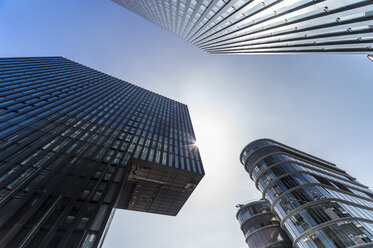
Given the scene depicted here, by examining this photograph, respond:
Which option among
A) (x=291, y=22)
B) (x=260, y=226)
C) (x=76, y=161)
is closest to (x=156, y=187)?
(x=76, y=161)

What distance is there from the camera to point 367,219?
32938 millimetres

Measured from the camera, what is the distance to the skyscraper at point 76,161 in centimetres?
1655

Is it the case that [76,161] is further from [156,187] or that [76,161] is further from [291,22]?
[291,22]

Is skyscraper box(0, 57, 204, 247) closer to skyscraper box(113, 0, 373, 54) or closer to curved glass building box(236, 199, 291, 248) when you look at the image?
skyscraper box(113, 0, 373, 54)

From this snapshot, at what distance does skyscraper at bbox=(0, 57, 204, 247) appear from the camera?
651 inches

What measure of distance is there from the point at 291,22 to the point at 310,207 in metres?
36.9

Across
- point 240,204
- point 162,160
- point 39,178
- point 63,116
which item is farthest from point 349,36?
point 240,204

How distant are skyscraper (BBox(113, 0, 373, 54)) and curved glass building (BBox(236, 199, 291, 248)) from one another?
4951 centimetres

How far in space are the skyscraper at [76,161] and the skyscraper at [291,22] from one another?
92.5 ft

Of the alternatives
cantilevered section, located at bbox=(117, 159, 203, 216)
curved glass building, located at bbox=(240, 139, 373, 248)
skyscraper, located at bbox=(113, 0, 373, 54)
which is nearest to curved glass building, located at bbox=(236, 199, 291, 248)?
curved glass building, located at bbox=(240, 139, 373, 248)

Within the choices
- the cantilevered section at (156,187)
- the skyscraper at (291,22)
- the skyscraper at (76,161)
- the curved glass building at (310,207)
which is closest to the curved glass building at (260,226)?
the curved glass building at (310,207)

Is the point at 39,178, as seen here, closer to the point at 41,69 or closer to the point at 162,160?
the point at 162,160

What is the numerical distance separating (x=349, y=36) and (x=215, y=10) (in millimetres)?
19995

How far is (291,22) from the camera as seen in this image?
22.0m
